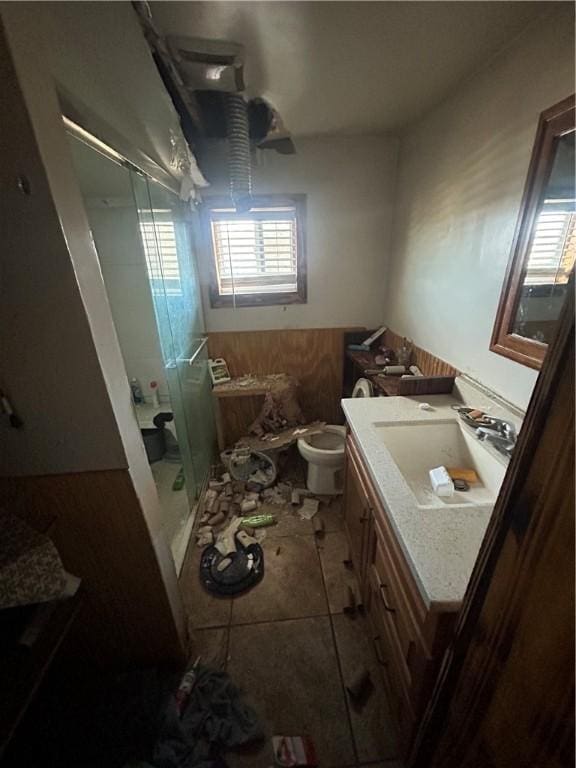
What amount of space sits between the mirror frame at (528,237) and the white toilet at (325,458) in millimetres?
1031

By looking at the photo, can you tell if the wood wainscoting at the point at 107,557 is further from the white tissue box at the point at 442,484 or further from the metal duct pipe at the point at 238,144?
the metal duct pipe at the point at 238,144

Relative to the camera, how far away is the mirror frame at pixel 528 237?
35.5 inches

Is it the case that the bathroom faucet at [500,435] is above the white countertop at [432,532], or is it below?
above

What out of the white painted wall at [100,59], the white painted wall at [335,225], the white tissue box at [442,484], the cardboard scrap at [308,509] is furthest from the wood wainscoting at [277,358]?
the white tissue box at [442,484]

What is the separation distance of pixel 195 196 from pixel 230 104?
0.80 metres

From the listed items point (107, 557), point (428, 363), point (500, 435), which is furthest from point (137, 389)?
point (500, 435)

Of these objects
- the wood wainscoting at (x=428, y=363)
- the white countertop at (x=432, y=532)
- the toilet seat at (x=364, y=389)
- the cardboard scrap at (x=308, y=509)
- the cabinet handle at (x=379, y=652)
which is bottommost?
the cardboard scrap at (x=308, y=509)

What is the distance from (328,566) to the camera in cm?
155

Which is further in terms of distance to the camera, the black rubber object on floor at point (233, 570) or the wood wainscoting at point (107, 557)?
the black rubber object on floor at point (233, 570)

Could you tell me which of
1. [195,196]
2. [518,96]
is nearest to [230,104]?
[195,196]

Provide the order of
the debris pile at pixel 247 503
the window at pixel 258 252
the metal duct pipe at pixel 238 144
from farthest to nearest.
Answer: the window at pixel 258 252 < the debris pile at pixel 247 503 < the metal duct pipe at pixel 238 144

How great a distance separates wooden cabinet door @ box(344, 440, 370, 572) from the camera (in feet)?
3.77

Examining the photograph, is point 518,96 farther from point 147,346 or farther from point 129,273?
point 147,346

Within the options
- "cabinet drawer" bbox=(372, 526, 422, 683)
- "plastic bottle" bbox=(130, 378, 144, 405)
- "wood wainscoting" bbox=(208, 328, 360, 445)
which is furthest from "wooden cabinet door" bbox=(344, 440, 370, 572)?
"plastic bottle" bbox=(130, 378, 144, 405)
